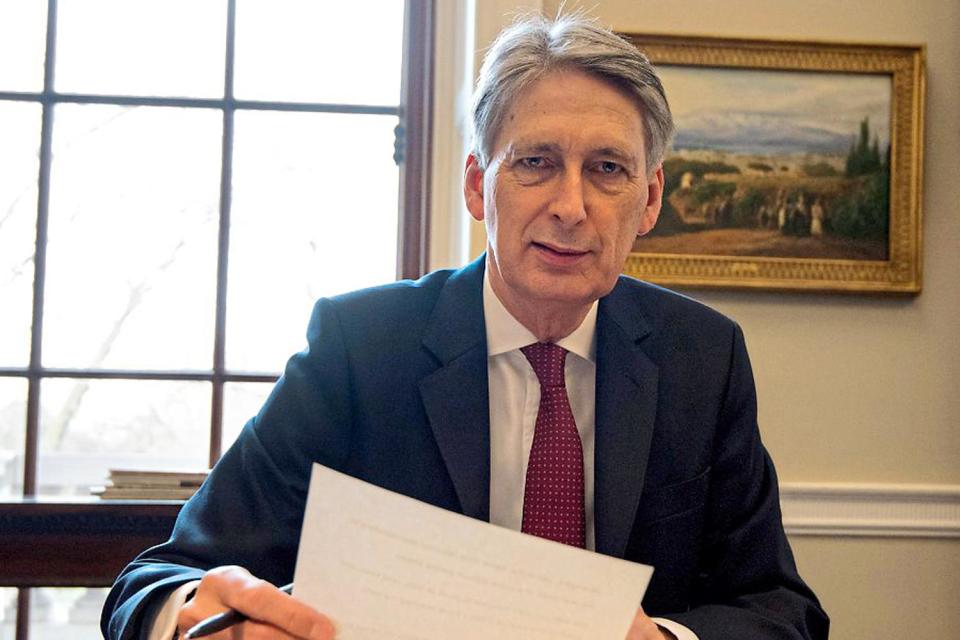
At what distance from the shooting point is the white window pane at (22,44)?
3.04m

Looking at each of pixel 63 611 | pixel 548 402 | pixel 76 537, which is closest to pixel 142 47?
pixel 76 537

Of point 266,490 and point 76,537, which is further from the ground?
point 266,490

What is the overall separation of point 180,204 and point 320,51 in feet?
1.91

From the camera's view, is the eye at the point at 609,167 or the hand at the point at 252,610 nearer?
the hand at the point at 252,610

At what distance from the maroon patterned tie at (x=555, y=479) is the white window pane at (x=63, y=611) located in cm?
184

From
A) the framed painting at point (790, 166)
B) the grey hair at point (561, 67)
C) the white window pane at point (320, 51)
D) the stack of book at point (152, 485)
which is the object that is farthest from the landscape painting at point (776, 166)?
the stack of book at point (152, 485)

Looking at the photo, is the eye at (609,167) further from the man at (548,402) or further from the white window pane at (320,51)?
the white window pane at (320,51)

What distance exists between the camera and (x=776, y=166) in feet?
9.52

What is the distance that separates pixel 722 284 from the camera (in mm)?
2854

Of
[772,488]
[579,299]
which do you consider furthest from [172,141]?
[772,488]

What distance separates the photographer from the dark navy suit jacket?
5.23ft

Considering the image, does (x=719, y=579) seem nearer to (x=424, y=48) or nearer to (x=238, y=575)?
(x=238, y=575)

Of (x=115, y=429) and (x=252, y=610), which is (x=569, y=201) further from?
(x=115, y=429)

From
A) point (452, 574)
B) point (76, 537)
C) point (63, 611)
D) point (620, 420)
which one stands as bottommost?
point (63, 611)
